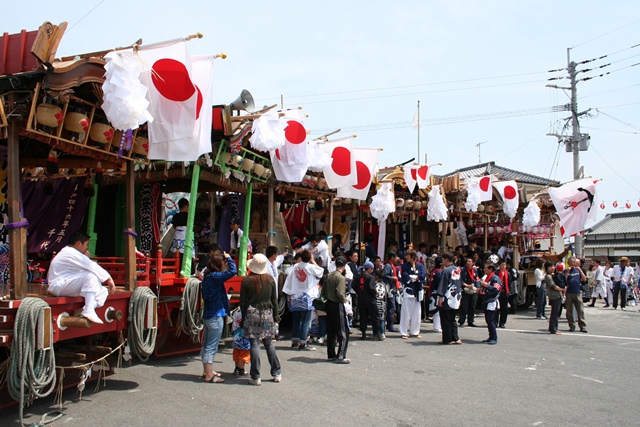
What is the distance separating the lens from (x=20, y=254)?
5.82 metres

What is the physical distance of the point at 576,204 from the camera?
694 inches

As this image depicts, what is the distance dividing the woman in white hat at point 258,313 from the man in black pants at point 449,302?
14.7 ft

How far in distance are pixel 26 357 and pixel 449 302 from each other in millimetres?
7656

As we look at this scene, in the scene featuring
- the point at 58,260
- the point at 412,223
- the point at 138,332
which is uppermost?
the point at 412,223

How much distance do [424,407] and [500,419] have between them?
878 mm

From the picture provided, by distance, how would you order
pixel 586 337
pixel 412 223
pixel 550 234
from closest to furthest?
pixel 586 337, pixel 412 223, pixel 550 234

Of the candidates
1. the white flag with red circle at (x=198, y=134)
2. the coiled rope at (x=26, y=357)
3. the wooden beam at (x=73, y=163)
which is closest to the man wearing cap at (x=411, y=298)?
the white flag with red circle at (x=198, y=134)

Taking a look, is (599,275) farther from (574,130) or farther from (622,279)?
(574,130)

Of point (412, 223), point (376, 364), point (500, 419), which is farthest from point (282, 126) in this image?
point (412, 223)

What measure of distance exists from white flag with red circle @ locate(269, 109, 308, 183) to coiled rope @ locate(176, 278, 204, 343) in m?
3.51

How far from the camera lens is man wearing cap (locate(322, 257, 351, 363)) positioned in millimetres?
8938

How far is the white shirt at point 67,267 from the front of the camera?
20.2ft

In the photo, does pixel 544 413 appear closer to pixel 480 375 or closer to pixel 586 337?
pixel 480 375

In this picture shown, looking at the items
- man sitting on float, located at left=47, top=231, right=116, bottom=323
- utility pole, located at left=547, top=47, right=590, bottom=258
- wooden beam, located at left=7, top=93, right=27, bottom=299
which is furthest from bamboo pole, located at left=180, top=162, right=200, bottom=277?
utility pole, located at left=547, top=47, right=590, bottom=258
